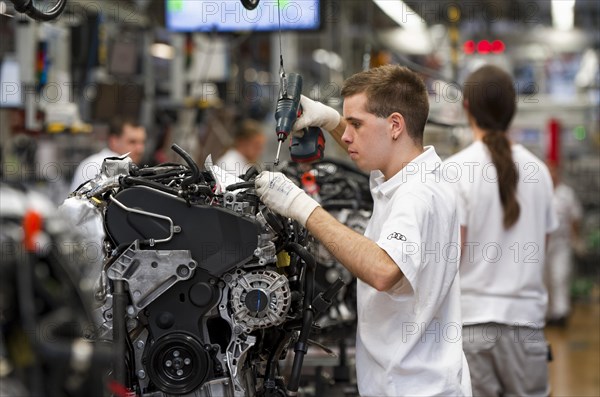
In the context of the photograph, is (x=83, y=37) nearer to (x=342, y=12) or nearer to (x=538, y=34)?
(x=342, y=12)

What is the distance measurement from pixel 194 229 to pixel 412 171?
2.32 ft

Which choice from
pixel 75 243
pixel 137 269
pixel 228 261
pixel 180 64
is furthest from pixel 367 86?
pixel 180 64

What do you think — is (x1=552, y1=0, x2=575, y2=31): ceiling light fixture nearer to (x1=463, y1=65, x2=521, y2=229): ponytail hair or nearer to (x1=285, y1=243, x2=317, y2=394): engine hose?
(x1=463, y1=65, x2=521, y2=229): ponytail hair

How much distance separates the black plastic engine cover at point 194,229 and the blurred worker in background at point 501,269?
4.94 ft

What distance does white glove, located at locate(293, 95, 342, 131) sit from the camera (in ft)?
10.8

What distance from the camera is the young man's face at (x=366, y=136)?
316 centimetres

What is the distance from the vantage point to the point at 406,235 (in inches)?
115

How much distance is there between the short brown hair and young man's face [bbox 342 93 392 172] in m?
0.02

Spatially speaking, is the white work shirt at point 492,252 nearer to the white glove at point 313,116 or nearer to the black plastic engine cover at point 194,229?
the white glove at point 313,116

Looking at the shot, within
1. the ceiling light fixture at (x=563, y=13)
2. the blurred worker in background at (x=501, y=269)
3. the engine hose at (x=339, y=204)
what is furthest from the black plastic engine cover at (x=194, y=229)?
the ceiling light fixture at (x=563, y=13)

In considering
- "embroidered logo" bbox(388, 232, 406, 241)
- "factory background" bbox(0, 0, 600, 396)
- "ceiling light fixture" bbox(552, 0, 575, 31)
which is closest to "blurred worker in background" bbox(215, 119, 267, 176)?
"factory background" bbox(0, 0, 600, 396)

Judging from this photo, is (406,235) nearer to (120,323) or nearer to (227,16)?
(120,323)

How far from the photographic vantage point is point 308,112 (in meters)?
3.33

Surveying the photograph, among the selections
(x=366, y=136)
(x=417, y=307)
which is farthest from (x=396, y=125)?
(x=417, y=307)
